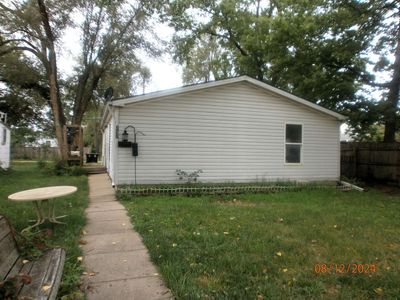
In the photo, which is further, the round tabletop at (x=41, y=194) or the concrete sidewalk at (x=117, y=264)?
the round tabletop at (x=41, y=194)

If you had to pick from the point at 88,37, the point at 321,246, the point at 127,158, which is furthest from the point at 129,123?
the point at 88,37

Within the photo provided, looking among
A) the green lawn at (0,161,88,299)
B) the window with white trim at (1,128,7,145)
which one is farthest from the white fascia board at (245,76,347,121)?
the window with white trim at (1,128,7,145)

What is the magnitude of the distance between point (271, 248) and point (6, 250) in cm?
310

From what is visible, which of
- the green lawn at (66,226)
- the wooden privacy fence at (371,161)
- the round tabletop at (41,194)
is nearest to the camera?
the green lawn at (66,226)

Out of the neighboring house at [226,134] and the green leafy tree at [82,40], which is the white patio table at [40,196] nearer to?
the neighboring house at [226,134]

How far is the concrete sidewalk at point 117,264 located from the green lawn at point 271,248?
0.14 meters

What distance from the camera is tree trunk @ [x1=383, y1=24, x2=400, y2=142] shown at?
1219 centimetres

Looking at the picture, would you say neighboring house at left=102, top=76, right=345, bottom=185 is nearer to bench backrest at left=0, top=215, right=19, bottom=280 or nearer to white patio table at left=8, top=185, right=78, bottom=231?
white patio table at left=8, top=185, right=78, bottom=231

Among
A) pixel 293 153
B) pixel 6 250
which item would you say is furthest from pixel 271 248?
pixel 293 153

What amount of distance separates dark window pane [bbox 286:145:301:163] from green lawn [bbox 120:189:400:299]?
401 centimetres

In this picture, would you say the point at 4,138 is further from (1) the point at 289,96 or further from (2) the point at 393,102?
(2) the point at 393,102

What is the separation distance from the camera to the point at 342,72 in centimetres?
1436

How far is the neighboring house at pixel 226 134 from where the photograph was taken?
10.0 meters

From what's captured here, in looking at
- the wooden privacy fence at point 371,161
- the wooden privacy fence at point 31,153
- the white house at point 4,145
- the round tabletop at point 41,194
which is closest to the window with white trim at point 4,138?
the white house at point 4,145
